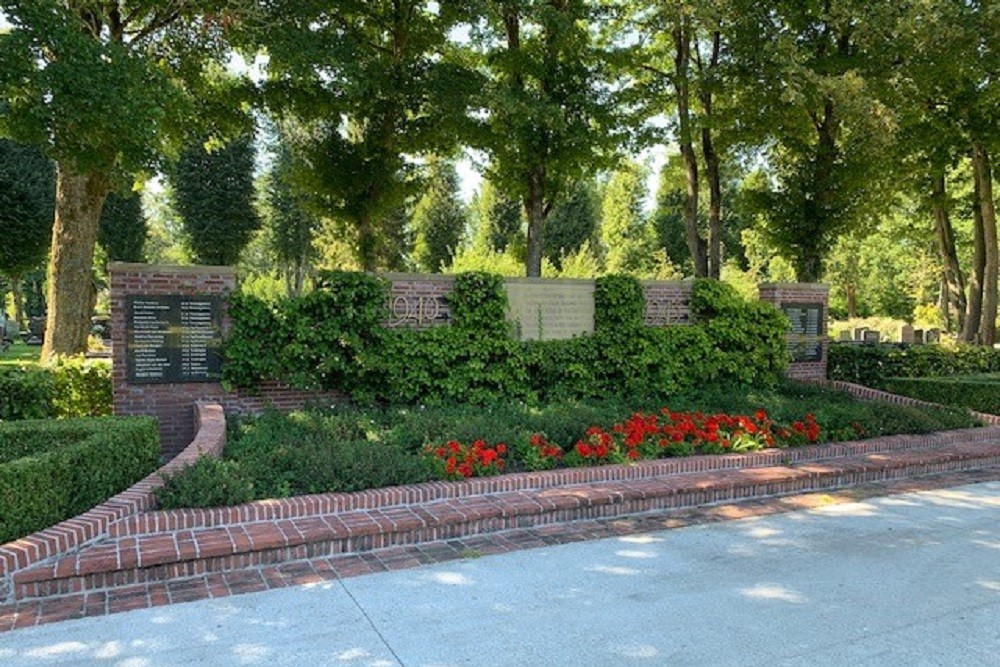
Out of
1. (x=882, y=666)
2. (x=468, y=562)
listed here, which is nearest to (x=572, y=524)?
(x=468, y=562)

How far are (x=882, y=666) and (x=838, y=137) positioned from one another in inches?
594

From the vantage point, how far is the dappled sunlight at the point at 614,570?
4.84 m

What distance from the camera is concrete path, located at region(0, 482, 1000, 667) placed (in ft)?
12.0

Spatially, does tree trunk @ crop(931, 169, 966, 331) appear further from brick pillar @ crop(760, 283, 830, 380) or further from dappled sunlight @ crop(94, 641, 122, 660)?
dappled sunlight @ crop(94, 641, 122, 660)

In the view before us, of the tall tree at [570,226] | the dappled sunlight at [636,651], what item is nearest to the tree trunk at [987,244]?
the dappled sunlight at [636,651]

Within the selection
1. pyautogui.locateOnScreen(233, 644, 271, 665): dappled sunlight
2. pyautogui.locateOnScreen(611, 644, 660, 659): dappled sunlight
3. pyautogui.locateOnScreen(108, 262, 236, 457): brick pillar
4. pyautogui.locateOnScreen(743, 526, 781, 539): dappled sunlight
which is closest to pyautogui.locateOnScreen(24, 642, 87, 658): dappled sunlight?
pyautogui.locateOnScreen(233, 644, 271, 665): dappled sunlight

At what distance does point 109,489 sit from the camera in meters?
5.48

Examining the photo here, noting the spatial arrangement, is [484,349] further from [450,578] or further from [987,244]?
[987,244]

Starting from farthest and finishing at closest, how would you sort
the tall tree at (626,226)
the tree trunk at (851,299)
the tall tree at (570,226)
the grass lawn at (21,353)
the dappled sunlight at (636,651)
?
the tall tree at (626,226)
the tree trunk at (851,299)
the tall tree at (570,226)
the grass lawn at (21,353)
the dappled sunlight at (636,651)

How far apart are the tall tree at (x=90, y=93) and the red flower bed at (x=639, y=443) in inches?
249

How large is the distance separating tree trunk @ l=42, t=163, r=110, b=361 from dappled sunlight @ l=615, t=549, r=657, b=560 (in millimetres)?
10639

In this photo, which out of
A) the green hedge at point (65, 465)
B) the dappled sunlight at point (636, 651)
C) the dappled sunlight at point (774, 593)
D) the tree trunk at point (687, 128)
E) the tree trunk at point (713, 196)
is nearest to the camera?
the dappled sunlight at point (636, 651)

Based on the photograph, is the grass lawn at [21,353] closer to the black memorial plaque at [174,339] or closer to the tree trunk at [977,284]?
the black memorial plaque at [174,339]

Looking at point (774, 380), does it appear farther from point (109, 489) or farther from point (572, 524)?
point (109, 489)
